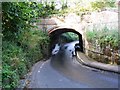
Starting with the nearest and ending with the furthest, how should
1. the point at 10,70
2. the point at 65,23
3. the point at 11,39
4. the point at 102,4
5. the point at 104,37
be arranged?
the point at 10,70, the point at 11,39, the point at 104,37, the point at 102,4, the point at 65,23

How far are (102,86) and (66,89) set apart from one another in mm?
1483

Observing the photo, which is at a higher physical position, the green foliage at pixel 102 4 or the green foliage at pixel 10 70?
the green foliage at pixel 102 4

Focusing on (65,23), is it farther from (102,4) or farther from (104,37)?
(104,37)

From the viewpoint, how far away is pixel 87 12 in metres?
21.9

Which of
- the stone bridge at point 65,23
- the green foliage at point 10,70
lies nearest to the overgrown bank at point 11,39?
the green foliage at point 10,70

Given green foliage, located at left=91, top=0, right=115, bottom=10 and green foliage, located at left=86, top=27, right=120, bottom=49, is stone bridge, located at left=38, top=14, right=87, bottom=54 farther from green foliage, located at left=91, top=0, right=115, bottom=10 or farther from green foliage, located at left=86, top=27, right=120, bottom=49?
green foliage, located at left=91, top=0, right=115, bottom=10

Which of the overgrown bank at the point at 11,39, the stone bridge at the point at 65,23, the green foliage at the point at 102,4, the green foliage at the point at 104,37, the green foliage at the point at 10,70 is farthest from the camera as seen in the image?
the stone bridge at the point at 65,23

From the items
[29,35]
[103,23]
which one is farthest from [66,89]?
[103,23]

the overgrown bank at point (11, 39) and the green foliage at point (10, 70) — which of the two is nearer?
the green foliage at point (10, 70)

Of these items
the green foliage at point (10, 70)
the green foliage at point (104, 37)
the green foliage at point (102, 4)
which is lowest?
the green foliage at point (104, 37)

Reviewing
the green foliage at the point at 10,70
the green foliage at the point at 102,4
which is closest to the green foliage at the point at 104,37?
the green foliage at the point at 102,4

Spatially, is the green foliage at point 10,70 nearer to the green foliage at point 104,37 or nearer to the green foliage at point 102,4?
the green foliage at point 104,37

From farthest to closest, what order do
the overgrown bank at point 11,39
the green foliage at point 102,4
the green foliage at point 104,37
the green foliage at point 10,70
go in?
the green foliage at point 102,4
the green foliage at point 104,37
the overgrown bank at point 11,39
the green foliage at point 10,70

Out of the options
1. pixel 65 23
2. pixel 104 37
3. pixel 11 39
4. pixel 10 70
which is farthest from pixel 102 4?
pixel 10 70
